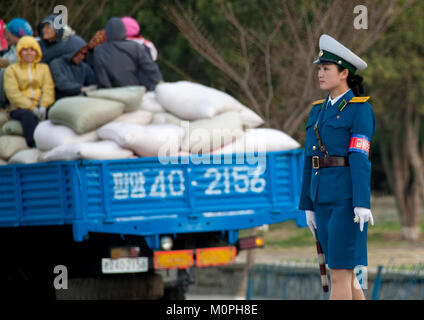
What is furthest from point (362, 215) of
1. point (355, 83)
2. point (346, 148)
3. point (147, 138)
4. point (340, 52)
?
point (147, 138)

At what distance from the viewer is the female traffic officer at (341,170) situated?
537cm

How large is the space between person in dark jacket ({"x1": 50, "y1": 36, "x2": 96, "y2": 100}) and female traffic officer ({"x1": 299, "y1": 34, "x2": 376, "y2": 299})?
4884mm

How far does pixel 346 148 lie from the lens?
5.52m

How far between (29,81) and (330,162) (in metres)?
5.22

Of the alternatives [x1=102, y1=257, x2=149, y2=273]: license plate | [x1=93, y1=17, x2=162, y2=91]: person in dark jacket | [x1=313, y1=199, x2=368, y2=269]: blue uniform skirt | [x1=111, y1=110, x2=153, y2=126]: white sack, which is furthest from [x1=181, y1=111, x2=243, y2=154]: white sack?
[x1=313, y1=199, x2=368, y2=269]: blue uniform skirt

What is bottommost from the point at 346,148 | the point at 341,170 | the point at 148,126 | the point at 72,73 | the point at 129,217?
the point at 129,217

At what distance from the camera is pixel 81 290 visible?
28.8ft

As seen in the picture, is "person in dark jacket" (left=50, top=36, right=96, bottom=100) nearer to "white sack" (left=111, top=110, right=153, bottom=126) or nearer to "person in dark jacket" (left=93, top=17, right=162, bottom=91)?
"person in dark jacket" (left=93, top=17, right=162, bottom=91)

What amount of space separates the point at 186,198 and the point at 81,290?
1.30m

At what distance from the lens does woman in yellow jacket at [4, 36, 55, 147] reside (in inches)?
387

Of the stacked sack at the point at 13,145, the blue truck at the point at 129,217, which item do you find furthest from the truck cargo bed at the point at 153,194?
the stacked sack at the point at 13,145

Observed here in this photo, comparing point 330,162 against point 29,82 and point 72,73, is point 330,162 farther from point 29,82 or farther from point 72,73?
point 72,73

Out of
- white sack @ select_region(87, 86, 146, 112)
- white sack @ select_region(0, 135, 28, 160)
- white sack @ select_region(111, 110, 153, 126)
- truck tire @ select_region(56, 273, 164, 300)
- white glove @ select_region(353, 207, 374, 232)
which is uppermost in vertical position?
white sack @ select_region(87, 86, 146, 112)

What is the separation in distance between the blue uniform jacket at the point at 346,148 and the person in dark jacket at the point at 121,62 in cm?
474
